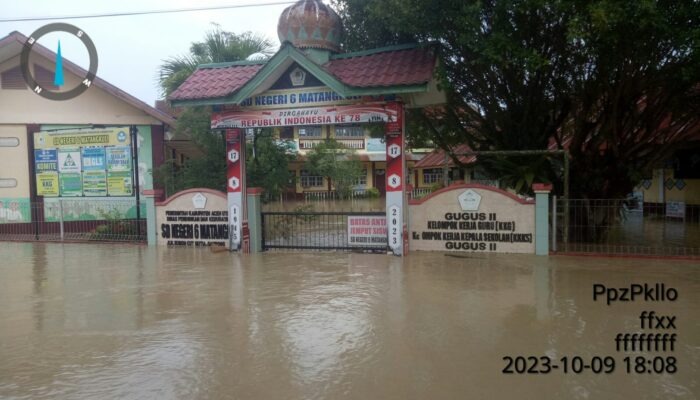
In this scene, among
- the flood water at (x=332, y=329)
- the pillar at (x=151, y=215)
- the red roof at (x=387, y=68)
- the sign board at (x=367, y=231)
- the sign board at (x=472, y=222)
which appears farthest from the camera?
the pillar at (x=151, y=215)

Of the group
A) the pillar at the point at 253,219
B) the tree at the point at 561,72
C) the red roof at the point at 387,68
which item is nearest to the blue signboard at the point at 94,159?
the pillar at the point at 253,219

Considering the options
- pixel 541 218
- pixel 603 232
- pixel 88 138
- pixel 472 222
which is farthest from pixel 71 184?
pixel 603 232

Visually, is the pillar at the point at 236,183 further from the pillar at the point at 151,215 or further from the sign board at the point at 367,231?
the sign board at the point at 367,231

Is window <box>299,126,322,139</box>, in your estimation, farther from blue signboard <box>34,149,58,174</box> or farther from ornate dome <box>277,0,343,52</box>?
ornate dome <box>277,0,343,52</box>

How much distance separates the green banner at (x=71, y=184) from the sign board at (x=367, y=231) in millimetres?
8917

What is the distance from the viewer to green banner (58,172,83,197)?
1552 centimetres

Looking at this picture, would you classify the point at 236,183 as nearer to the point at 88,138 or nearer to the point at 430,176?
the point at 88,138

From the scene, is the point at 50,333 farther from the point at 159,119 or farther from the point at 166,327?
the point at 159,119

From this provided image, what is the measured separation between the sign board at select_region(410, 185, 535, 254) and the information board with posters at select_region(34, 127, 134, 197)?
881 cm

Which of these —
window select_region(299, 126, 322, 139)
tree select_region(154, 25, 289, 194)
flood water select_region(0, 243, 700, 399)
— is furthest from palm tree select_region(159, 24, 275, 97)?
window select_region(299, 126, 322, 139)

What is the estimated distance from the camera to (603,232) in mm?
11172

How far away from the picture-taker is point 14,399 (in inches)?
171

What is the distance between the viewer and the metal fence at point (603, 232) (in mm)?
10609

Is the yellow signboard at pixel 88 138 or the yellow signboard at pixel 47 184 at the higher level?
Answer: the yellow signboard at pixel 88 138
